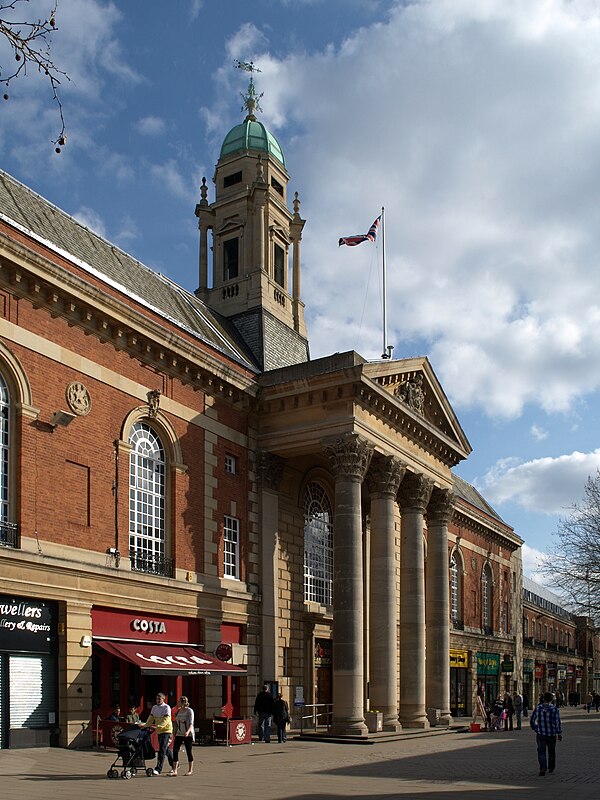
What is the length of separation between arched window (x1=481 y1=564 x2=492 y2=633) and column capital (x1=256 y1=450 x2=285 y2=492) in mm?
31253

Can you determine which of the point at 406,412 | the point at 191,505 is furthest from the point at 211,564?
the point at 406,412

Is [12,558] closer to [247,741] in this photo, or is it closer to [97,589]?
[97,589]

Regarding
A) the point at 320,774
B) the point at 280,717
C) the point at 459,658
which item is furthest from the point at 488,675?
the point at 320,774

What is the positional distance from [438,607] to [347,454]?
1189 centimetres

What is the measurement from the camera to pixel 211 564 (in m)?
30.9

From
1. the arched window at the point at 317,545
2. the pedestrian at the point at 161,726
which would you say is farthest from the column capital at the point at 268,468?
the pedestrian at the point at 161,726

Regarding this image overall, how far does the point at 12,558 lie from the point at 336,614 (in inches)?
502

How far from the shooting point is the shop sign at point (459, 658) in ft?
176

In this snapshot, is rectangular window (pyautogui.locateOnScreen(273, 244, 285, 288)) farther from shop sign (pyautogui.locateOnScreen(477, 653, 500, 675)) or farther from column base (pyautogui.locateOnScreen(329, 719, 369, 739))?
shop sign (pyautogui.locateOnScreen(477, 653, 500, 675))

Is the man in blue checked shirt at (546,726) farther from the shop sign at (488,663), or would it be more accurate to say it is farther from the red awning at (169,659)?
the shop sign at (488,663)

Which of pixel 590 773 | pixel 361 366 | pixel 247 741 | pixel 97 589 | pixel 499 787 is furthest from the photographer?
pixel 361 366

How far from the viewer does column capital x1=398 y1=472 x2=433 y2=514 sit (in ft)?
129

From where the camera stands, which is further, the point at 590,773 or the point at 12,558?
the point at 12,558

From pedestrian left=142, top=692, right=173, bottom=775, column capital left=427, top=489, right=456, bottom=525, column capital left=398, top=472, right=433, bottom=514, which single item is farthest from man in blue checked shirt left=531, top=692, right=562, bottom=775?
column capital left=427, top=489, right=456, bottom=525
